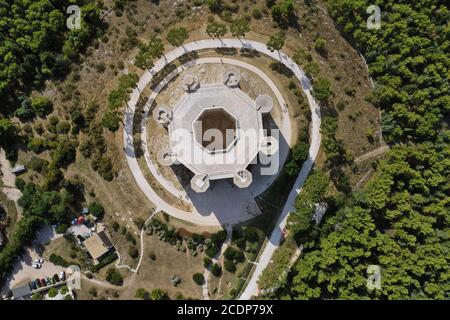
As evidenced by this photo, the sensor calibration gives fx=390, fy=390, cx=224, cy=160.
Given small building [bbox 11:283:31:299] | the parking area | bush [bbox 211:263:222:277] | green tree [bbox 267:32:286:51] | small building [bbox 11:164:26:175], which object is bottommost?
small building [bbox 11:283:31:299]

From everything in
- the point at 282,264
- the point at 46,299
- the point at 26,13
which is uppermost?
the point at 26,13

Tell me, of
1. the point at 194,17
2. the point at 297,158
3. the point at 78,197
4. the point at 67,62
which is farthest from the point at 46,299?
the point at 194,17

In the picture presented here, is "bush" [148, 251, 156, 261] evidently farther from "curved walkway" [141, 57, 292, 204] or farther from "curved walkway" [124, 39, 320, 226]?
"curved walkway" [141, 57, 292, 204]

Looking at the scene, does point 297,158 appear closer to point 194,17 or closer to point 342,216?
point 342,216

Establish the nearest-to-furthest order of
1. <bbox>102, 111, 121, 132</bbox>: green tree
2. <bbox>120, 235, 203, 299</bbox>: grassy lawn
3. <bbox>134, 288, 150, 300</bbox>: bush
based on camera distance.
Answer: <bbox>102, 111, 121, 132</bbox>: green tree → <bbox>134, 288, 150, 300</bbox>: bush → <bbox>120, 235, 203, 299</bbox>: grassy lawn

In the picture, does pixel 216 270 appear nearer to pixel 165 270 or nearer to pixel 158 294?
→ pixel 165 270

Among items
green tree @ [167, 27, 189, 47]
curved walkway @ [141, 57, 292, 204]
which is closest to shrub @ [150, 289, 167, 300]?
curved walkway @ [141, 57, 292, 204]
